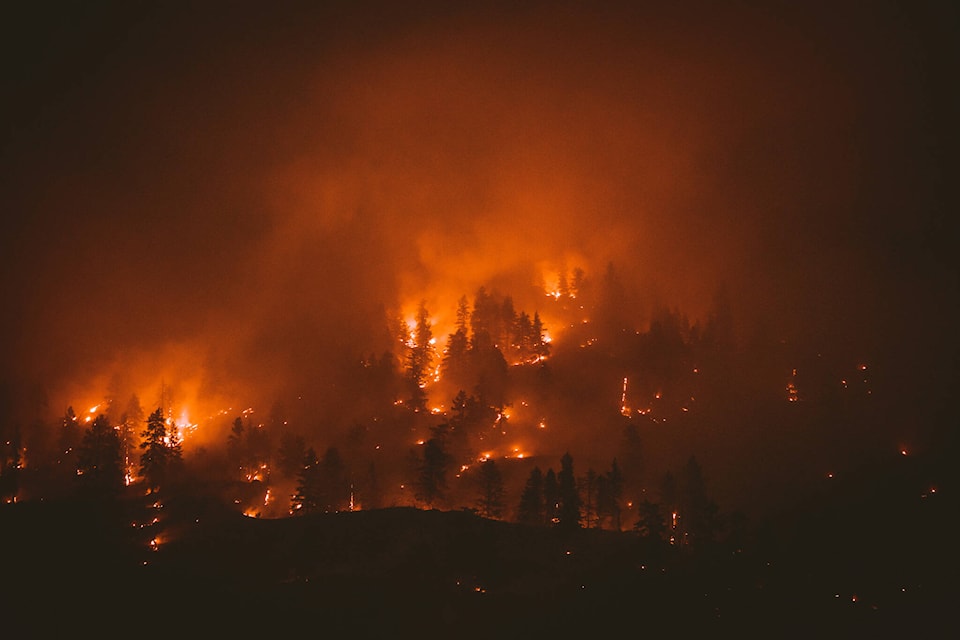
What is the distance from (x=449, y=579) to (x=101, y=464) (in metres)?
68.3

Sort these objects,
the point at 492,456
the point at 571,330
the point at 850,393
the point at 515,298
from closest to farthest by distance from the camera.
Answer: the point at 492,456
the point at 850,393
the point at 571,330
the point at 515,298

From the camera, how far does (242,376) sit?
172375mm

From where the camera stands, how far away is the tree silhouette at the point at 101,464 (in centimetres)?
10850

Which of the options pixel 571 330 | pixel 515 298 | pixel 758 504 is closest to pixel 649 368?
pixel 571 330

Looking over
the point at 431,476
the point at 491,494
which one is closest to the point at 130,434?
the point at 431,476

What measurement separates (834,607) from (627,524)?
28.5 meters

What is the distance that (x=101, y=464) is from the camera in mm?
118438

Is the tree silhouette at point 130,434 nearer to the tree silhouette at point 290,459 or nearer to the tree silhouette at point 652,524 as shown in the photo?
the tree silhouette at point 290,459

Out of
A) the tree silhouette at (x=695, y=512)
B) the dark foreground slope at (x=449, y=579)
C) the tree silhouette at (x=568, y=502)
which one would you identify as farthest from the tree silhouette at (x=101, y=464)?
the tree silhouette at (x=695, y=512)

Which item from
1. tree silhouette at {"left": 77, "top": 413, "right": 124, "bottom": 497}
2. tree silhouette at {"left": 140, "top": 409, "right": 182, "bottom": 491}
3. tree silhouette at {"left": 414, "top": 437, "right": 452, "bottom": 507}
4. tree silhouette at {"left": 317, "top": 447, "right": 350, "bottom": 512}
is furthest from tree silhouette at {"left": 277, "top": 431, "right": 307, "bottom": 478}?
tree silhouette at {"left": 414, "top": 437, "right": 452, "bottom": 507}

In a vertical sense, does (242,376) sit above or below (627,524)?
above

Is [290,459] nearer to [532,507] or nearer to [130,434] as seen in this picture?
[130,434]

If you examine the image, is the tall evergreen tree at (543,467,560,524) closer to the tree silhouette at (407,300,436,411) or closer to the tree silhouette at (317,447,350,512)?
the tree silhouette at (317,447,350,512)

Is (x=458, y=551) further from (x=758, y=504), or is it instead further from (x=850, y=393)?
(x=850, y=393)
